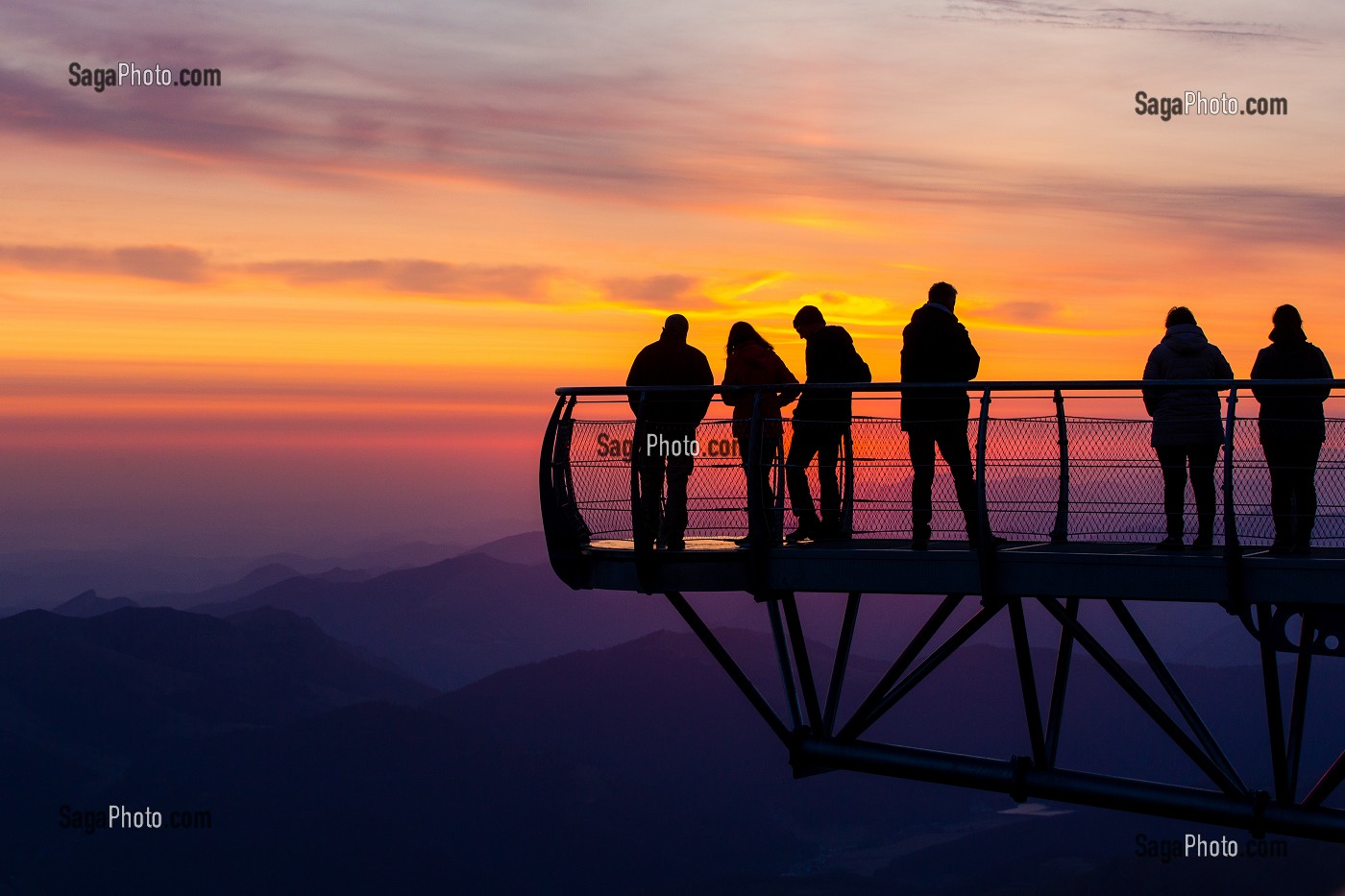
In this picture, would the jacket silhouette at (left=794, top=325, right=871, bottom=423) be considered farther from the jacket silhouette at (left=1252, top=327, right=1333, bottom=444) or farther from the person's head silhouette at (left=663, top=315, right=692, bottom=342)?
the jacket silhouette at (left=1252, top=327, right=1333, bottom=444)

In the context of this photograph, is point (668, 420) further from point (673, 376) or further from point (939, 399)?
point (939, 399)

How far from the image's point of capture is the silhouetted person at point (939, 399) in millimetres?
14273

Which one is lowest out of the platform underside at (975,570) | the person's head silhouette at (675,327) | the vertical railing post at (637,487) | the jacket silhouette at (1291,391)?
the platform underside at (975,570)

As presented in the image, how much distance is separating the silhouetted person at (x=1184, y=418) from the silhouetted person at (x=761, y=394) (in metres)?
3.53

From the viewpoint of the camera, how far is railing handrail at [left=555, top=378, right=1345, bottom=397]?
42.1 ft

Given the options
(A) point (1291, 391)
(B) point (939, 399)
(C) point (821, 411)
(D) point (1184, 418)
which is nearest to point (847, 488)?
(C) point (821, 411)

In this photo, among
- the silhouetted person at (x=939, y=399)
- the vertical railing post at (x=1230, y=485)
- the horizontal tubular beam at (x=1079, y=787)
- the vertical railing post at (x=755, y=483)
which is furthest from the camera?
the vertical railing post at (x=755, y=483)

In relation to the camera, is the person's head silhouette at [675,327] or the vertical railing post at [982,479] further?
the person's head silhouette at [675,327]

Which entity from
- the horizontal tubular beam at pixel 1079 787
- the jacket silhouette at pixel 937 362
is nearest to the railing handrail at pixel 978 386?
the jacket silhouette at pixel 937 362

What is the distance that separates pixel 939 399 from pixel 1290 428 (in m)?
3.07

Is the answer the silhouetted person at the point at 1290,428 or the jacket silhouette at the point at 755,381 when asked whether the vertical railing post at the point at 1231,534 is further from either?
the jacket silhouette at the point at 755,381

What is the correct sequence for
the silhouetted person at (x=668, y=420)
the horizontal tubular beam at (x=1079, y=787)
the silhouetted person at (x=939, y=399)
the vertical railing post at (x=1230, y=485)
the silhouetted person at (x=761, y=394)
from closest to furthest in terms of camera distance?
the vertical railing post at (x=1230, y=485), the horizontal tubular beam at (x=1079, y=787), the silhouetted person at (x=939, y=399), the silhouetted person at (x=761, y=394), the silhouetted person at (x=668, y=420)

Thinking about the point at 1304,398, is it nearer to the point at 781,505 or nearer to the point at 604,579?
the point at 781,505

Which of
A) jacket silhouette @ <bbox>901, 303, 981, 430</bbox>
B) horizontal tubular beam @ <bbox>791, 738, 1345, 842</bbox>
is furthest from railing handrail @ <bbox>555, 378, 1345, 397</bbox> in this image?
horizontal tubular beam @ <bbox>791, 738, 1345, 842</bbox>
